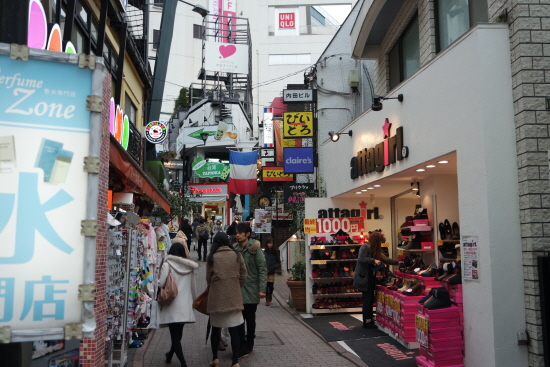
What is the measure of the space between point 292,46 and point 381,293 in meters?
40.7

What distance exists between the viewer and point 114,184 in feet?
29.5

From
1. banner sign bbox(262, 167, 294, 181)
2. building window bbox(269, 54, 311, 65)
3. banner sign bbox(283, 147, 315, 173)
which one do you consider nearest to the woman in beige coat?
banner sign bbox(283, 147, 315, 173)

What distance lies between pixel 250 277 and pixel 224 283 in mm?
1091

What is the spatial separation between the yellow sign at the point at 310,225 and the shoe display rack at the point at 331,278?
0.64 feet

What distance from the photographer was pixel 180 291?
24.8ft

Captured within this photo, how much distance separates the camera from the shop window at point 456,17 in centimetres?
814

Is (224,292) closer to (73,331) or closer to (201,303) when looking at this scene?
(201,303)

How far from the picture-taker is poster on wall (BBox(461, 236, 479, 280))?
21.7 feet

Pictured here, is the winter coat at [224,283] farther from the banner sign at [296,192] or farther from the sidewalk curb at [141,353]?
the banner sign at [296,192]

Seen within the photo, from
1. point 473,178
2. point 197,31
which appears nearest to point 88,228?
point 473,178

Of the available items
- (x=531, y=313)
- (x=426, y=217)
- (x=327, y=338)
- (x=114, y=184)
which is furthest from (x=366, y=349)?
(x=114, y=184)

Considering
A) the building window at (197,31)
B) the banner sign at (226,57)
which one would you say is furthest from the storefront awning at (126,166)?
the building window at (197,31)

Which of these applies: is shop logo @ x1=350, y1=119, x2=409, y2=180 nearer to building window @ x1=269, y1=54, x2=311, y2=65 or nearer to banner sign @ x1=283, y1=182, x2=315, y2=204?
banner sign @ x1=283, y1=182, x2=315, y2=204

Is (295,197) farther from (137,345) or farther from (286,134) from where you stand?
(137,345)
